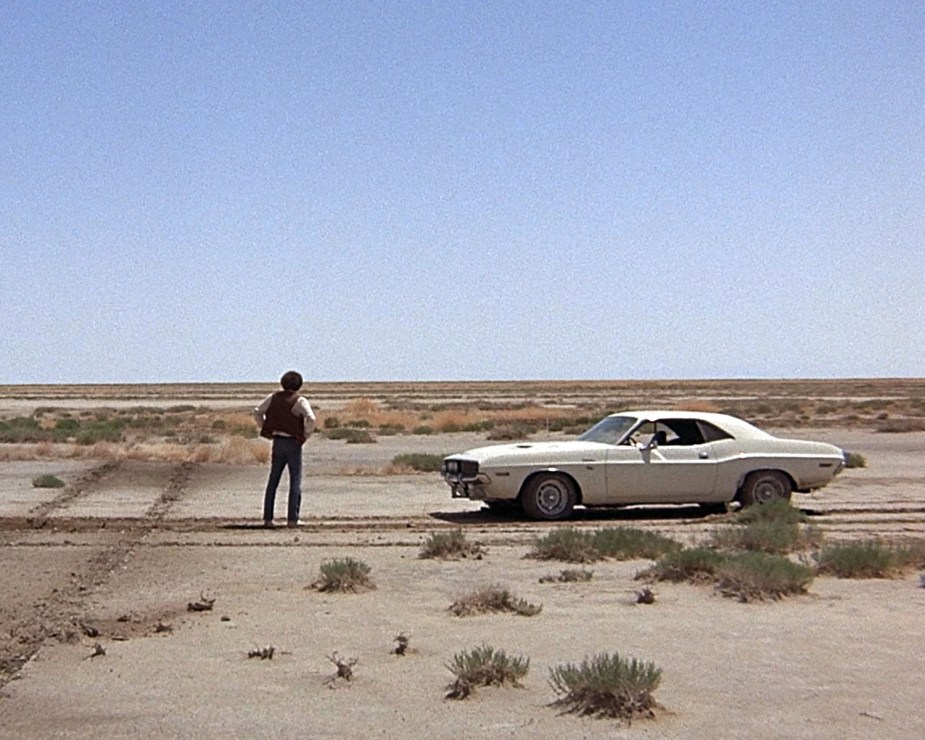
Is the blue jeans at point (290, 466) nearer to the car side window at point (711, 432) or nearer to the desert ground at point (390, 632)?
the desert ground at point (390, 632)

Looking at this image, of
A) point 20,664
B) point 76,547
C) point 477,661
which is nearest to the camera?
point 477,661

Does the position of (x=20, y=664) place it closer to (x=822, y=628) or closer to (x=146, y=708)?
(x=146, y=708)

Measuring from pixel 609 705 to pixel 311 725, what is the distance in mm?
1686

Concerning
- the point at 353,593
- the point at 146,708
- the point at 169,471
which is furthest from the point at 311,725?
the point at 169,471

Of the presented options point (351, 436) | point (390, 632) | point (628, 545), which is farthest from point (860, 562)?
point (351, 436)

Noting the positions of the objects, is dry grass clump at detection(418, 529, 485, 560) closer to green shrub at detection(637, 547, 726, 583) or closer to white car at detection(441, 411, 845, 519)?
green shrub at detection(637, 547, 726, 583)

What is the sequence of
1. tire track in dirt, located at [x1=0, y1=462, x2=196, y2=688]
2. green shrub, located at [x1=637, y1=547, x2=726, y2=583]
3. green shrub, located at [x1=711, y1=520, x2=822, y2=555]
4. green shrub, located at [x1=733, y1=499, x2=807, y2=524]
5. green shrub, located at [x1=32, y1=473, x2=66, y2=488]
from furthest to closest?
green shrub, located at [x1=32, y1=473, x2=66, y2=488], green shrub, located at [x1=733, y1=499, x2=807, y2=524], green shrub, located at [x1=711, y1=520, x2=822, y2=555], green shrub, located at [x1=637, y1=547, x2=726, y2=583], tire track in dirt, located at [x1=0, y1=462, x2=196, y2=688]

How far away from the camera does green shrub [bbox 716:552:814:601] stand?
36.7ft

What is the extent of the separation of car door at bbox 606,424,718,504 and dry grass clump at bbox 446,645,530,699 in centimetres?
907

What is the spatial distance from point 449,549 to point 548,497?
12.1ft

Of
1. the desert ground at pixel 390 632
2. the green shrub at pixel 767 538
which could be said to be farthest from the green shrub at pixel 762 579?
the green shrub at pixel 767 538

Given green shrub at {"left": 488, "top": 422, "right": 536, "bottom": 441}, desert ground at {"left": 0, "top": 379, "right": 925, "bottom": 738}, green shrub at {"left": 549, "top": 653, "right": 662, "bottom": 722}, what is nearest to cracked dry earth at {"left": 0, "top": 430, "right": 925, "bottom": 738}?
desert ground at {"left": 0, "top": 379, "right": 925, "bottom": 738}

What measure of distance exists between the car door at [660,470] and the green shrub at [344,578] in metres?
6.05

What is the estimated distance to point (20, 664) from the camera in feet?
28.9
